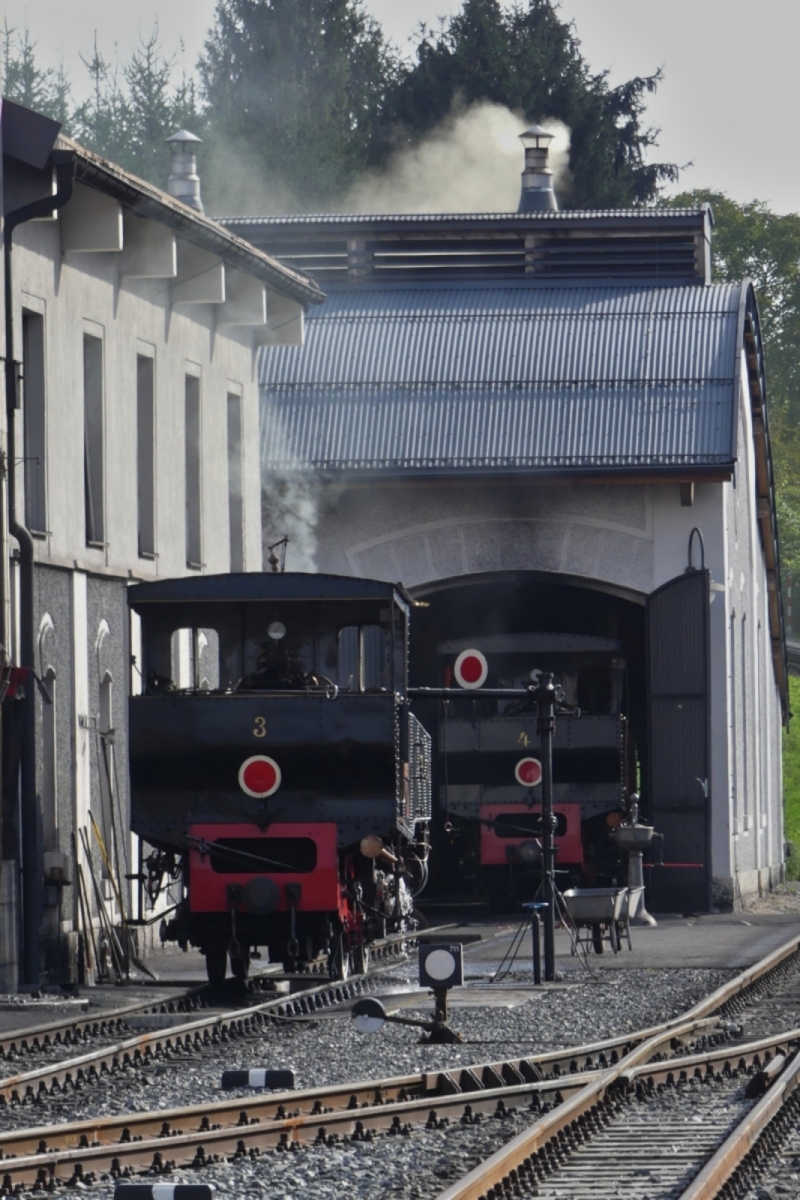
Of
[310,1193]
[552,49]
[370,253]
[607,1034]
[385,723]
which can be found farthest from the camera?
[552,49]

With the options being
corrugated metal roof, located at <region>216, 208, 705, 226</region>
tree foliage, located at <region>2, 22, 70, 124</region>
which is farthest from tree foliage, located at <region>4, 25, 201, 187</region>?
corrugated metal roof, located at <region>216, 208, 705, 226</region>

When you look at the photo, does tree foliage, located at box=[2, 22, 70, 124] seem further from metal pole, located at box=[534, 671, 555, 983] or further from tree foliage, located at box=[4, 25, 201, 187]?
metal pole, located at box=[534, 671, 555, 983]

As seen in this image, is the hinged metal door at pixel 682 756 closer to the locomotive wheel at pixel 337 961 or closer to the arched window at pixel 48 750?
the locomotive wheel at pixel 337 961

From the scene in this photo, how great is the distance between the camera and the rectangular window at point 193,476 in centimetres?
2402

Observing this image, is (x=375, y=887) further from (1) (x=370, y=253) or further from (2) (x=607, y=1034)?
(1) (x=370, y=253)

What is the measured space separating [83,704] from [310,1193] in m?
11.5

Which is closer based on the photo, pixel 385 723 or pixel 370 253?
pixel 385 723

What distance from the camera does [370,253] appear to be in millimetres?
33688

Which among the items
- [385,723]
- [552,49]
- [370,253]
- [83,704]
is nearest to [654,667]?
[370,253]

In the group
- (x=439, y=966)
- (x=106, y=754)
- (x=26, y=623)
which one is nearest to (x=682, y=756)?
(x=106, y=754)

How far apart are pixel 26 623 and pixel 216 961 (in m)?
3.16

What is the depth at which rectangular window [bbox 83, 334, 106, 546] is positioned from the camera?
67.6 feet

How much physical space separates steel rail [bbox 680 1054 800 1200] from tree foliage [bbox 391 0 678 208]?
2090 inches

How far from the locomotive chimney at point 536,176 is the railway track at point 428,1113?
24907mm
